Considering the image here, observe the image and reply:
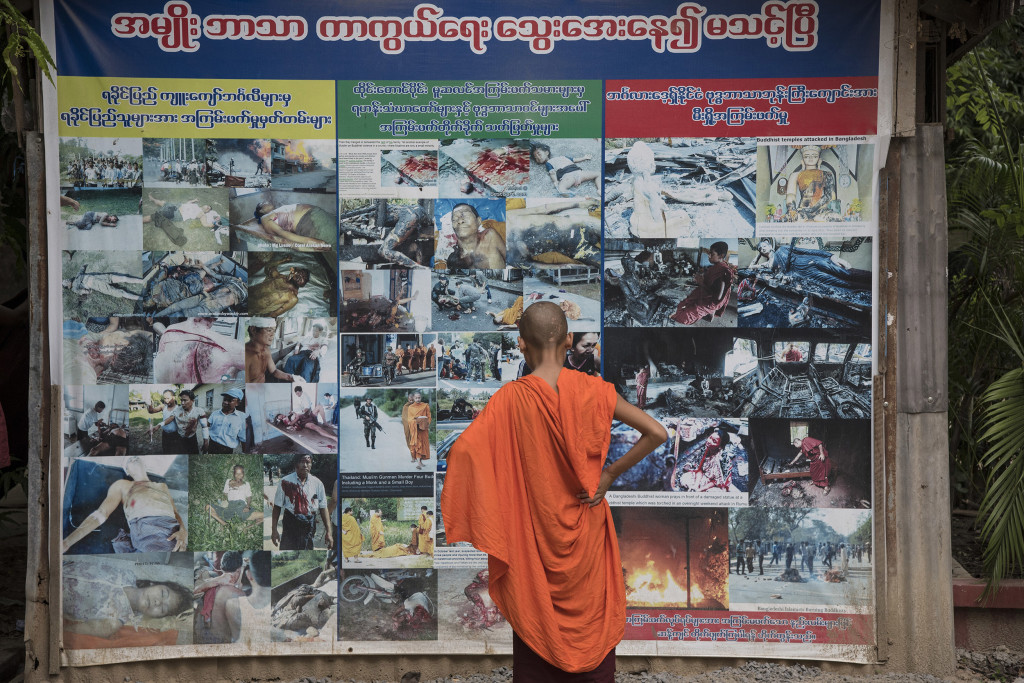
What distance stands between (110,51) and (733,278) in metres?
3.35

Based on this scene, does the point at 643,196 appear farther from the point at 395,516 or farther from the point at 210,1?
the point at 210,1

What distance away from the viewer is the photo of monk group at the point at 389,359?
4.00 m

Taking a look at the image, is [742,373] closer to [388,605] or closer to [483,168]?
[483,168]

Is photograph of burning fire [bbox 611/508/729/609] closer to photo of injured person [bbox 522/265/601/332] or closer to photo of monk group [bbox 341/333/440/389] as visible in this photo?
photo of injured person [bbox 522/265/601/332]

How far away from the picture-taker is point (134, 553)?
13.1 ft

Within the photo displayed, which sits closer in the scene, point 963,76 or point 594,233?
point 594,233

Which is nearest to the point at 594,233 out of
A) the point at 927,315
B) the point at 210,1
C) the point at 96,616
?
the point at 927,315

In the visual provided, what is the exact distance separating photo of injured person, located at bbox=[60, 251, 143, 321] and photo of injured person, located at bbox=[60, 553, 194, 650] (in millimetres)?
1267

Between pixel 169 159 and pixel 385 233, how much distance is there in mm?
1150

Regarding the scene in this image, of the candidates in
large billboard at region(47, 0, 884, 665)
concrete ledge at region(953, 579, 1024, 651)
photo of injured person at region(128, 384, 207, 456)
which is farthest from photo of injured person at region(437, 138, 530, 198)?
concrete ledge at region(953, 579, 1024, 651)

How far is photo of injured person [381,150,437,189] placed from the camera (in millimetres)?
3961

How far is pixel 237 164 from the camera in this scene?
13.0ft

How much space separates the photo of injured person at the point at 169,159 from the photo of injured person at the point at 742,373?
2299 millimetres

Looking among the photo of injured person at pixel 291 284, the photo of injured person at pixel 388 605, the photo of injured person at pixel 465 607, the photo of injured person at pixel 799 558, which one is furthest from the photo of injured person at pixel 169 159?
the photo of injured person at pixel 799 558
